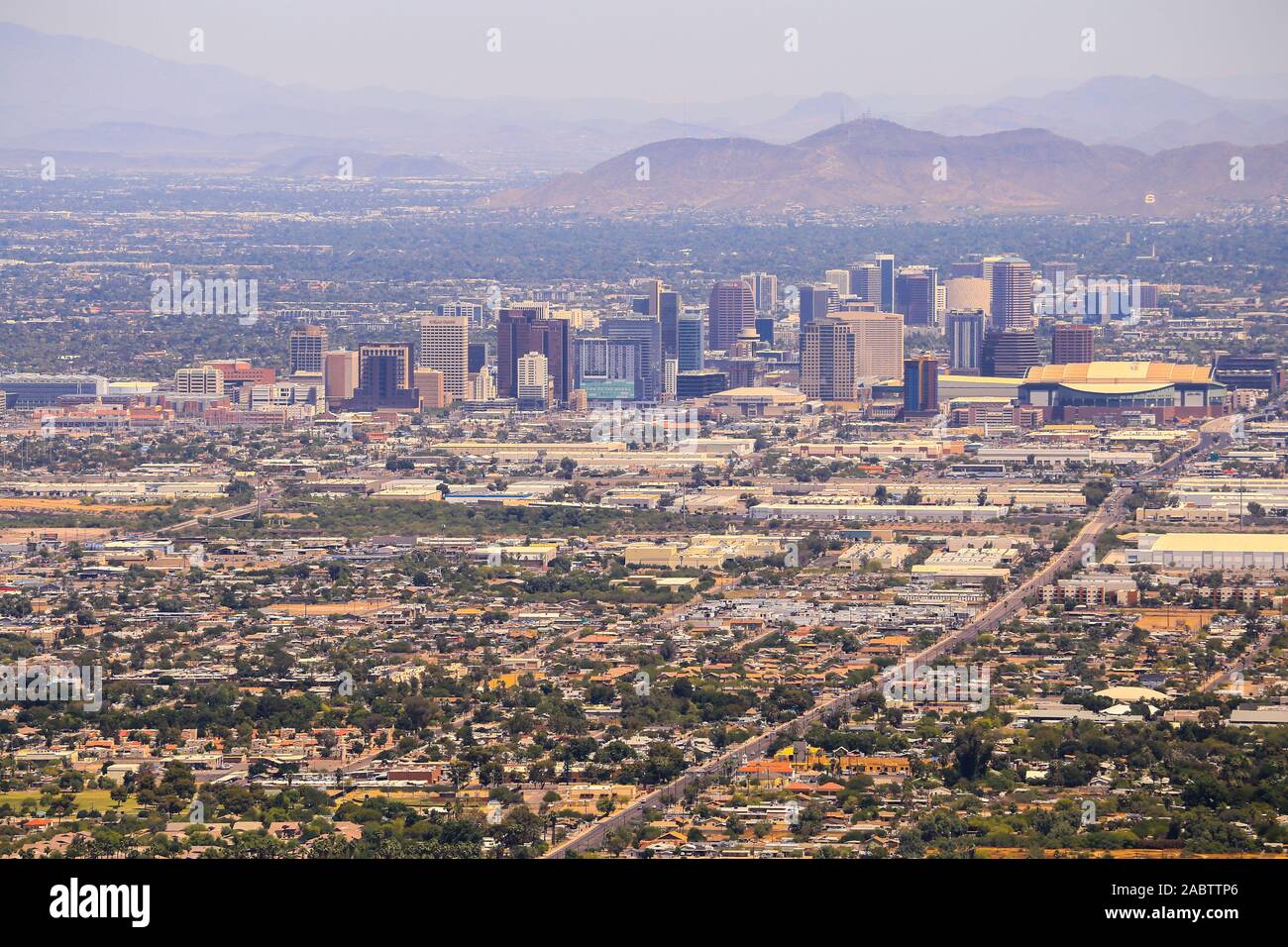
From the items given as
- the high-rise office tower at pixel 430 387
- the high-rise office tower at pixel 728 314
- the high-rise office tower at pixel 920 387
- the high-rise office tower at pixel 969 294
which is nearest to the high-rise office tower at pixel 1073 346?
the high-rise office tower at pixel 920 387

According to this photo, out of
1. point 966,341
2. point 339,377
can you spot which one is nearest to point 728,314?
point 966,341

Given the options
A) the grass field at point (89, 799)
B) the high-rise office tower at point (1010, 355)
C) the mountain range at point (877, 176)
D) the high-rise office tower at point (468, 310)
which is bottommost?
the grass field at point (89, 799)

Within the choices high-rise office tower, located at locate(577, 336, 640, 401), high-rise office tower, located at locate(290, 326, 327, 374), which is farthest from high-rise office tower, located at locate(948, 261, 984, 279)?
high-rise office tower, located at locate(290, 326, 327, 374)

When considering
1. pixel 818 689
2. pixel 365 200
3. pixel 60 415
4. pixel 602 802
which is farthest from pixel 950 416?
pixel 365 200

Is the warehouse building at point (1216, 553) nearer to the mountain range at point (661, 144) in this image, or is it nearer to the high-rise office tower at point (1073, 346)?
the high-rise office tower at point (1073, 346)

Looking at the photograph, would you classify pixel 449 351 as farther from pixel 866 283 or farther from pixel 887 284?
pixel 887 284

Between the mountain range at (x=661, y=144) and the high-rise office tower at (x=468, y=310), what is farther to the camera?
the mountain range at (x=661, y=144)
